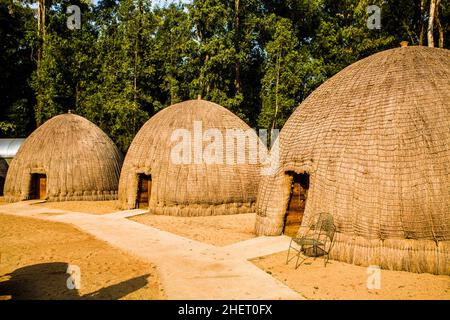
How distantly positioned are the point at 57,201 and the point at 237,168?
1124 centimetres

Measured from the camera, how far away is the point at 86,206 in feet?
64.5

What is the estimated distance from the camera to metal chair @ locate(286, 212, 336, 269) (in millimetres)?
8625

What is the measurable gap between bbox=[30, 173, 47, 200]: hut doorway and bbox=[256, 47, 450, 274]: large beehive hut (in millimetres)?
17357

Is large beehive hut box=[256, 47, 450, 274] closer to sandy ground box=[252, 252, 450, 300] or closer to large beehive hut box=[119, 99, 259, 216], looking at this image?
sandy ground box=[252, 252, 450, 300]

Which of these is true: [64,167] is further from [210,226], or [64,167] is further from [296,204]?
[296,204]

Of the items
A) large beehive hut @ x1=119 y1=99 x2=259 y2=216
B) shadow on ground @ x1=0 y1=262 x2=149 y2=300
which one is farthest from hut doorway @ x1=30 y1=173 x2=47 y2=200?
shadow on ground @ x1=0 y1=262 x2=149 y2=300

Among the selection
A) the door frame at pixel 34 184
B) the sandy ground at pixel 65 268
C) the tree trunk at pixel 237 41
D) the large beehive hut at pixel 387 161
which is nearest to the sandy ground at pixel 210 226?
the sandy ground at pixel 65 268

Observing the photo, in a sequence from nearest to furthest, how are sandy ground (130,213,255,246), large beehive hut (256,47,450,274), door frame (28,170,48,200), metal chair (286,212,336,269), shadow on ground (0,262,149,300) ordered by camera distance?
shadow on ground (0,262,149,300)
large beehive hut (256,47,450,274)
metal chair (286,212,336,269)
sandy ground (130,213,255,246)
door frame (28,170,48,200)

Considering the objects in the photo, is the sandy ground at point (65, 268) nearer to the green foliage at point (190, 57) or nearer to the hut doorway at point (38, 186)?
the hut doorway at point (38, 186)

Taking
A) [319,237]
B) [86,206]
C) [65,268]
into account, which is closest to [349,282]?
[319,237]

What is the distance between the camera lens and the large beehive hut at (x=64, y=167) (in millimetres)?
21203

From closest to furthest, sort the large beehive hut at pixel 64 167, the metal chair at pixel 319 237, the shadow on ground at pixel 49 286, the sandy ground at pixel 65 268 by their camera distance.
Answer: the shadow on ground at pixel 49 286 → the sandy ground at pixel 65 268 → the metal chair at pixel 319 237 → the large beehive hut at pixel 64 167
